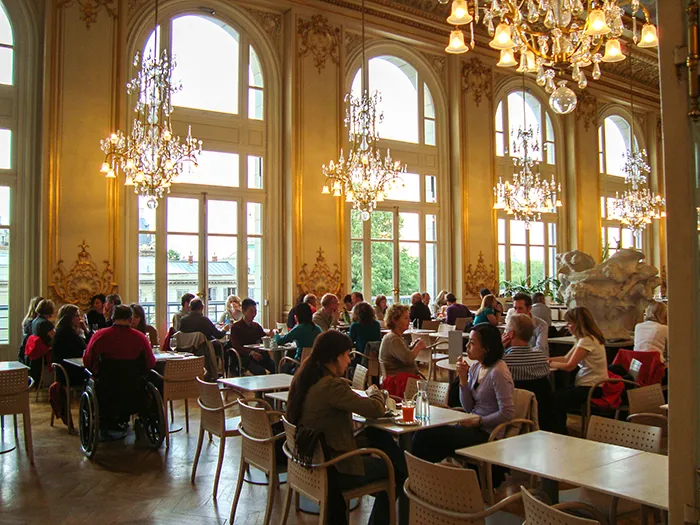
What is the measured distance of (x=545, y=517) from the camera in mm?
2371

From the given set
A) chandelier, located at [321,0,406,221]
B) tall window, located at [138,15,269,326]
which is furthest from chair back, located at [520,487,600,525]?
tall window, located at [138,15,269,326]

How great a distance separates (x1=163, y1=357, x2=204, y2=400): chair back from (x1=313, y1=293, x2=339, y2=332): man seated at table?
241 centimetres

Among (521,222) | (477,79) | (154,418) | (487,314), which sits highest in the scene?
(477,79)

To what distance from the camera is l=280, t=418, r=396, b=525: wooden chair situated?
11.8 feet

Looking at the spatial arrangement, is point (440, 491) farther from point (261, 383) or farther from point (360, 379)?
point (261, 383)

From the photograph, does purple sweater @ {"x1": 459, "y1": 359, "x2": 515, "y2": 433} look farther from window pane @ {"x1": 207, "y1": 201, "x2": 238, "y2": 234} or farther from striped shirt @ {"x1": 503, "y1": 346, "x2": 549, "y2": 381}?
window pane @ {"x1": 207, "y1": 201, "x2": 238, "y2": 234}

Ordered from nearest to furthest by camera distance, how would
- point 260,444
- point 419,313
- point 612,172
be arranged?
point 260,444
point 419,313
point 612,172

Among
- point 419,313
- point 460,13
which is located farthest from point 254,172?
point 460,13

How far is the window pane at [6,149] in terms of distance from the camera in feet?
32.4

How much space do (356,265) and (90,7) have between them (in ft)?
21.6

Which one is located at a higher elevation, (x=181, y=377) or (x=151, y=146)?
(x=151, y=146)

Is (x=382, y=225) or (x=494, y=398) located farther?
(x=382, y=225)

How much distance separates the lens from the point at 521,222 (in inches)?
640

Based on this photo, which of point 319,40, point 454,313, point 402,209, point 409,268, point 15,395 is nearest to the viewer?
point 15,395
